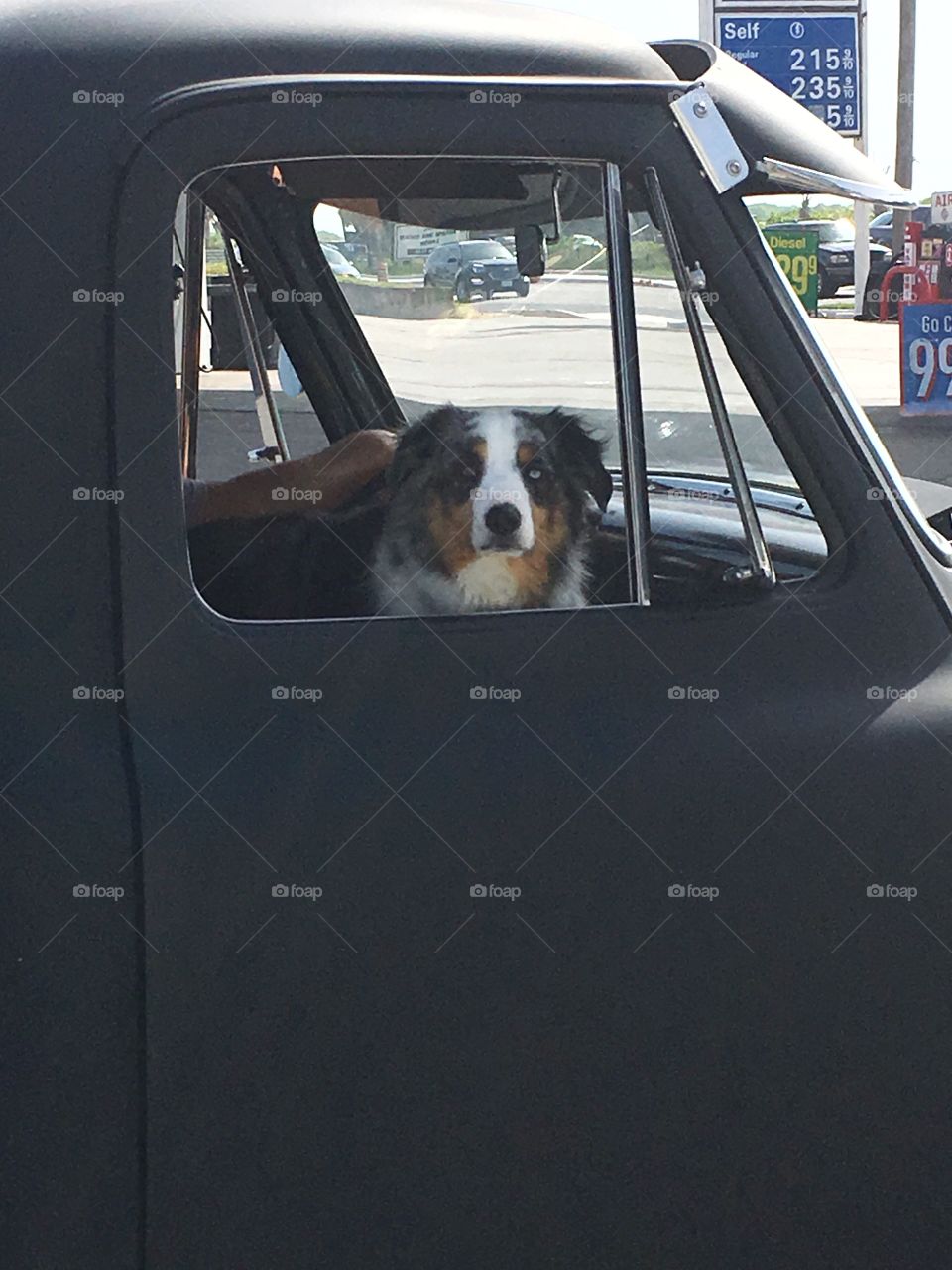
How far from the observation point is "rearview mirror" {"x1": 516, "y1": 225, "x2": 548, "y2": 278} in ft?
8.48

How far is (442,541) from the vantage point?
2.08 meters

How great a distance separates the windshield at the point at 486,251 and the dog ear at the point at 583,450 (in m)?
0.63

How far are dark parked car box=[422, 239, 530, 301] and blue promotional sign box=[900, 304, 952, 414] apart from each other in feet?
A: 38.2

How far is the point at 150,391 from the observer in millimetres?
1686

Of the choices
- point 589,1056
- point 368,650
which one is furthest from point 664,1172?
point 368,650

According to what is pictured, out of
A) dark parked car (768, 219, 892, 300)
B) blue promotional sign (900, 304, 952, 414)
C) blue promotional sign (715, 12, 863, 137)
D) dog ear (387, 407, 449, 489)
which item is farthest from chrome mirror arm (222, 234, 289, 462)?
dark parked car (768, 219, 892, 300)

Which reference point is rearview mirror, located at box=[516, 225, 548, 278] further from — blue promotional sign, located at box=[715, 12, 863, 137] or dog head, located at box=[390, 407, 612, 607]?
blue promotional sign, located at box=[715, 12, 863, 137]

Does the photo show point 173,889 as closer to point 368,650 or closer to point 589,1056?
point 368,650

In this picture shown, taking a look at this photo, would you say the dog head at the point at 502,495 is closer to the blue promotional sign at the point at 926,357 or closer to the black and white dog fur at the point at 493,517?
the black and white dog fur at the point at 493,517

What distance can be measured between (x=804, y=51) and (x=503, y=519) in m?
11.1

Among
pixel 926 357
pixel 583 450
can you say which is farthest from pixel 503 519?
pixel 926 357

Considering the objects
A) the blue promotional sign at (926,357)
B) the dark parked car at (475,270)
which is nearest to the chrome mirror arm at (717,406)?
Answer: the dark parked car at (475,270)

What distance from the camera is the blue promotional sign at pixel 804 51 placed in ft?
38.3

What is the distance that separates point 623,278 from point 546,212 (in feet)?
1.79
